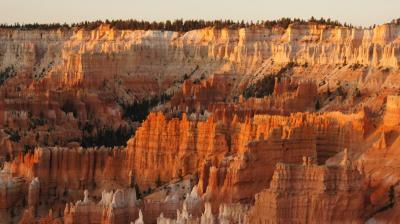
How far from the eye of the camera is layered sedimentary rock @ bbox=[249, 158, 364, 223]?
28984 millimetres

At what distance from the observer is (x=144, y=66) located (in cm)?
9669

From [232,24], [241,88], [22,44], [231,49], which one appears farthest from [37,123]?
[22,44]

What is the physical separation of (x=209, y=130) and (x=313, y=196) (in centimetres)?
1807

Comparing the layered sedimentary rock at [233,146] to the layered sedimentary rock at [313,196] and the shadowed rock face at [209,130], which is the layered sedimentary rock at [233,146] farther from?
the layered sedimentary rock at [313,196]

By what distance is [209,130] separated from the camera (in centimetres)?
4688

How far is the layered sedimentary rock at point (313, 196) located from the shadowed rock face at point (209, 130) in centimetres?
3

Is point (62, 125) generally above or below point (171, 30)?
below

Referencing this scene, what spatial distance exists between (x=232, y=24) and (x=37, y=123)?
103ft

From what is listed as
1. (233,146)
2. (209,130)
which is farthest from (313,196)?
(209,130)

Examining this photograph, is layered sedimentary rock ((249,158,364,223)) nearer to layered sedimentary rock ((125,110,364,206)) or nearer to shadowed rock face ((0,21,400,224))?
shadowed rock face ((0,21,400,224))

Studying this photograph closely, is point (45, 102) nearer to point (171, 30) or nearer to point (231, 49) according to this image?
point (231, 49)

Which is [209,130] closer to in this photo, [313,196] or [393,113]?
[393,113]

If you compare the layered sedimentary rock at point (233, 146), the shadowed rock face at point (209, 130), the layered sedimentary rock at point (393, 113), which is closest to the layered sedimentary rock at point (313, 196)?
the shadowed rock face at point (209, 130)

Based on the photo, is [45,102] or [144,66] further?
[144,66]
